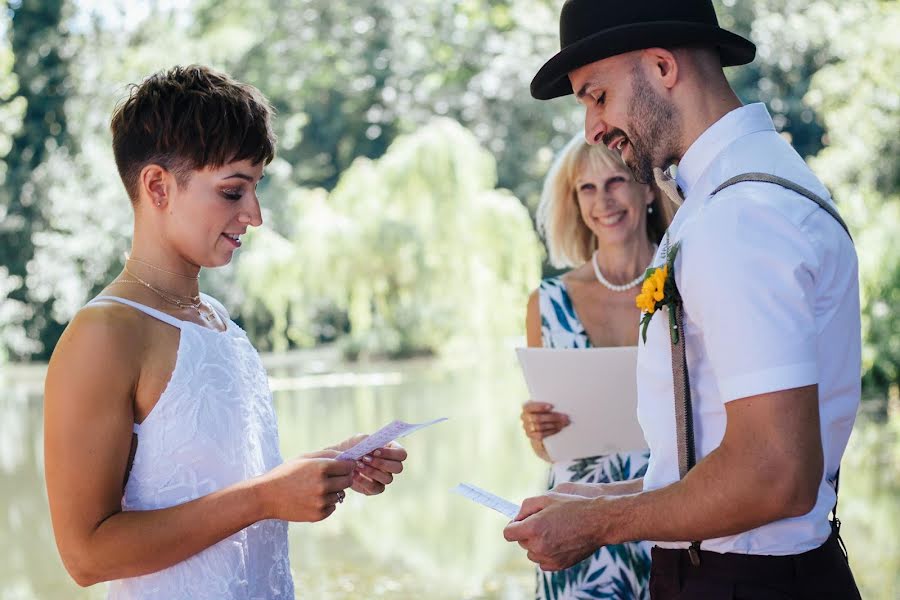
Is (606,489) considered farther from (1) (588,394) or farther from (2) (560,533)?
(1) (588,394)

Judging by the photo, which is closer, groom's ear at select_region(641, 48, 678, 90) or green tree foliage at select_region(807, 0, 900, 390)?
groom's ear at select_region(641, 48, 678, 90)

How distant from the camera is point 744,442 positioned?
148cm

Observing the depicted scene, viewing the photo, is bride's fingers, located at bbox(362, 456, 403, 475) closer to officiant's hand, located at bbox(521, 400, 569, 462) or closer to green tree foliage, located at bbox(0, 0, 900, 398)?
officiant's hand, located at bbox(521, 400, 569, 462)

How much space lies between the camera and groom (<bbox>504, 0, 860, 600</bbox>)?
148cm

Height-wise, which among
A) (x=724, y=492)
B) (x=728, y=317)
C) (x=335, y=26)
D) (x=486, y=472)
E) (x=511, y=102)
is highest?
(x=335, y=26)

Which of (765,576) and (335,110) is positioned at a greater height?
(335,110)

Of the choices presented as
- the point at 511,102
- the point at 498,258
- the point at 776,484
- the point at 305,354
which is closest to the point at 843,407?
the point at 776,484

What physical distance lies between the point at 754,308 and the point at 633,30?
0.50 meters

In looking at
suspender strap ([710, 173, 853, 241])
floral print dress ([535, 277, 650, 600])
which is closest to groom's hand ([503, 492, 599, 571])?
suspender strap ([710, 173, 853, 241])

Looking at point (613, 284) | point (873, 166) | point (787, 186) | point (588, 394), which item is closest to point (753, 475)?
point (787, 186)

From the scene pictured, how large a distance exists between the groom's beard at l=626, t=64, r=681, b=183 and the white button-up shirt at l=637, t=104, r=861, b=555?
3 centimetres

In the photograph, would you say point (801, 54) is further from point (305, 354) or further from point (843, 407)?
point (843, 407)

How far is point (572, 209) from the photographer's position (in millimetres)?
3559

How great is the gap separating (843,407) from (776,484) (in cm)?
24
